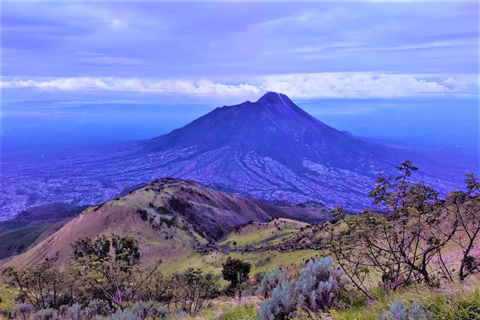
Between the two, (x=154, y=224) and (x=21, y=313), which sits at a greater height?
(x=21, y=313)

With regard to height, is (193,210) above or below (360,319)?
below

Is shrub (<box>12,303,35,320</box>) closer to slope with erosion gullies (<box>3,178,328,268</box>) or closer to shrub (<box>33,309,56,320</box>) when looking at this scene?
shrub (<box>33,309,56,320</box>)

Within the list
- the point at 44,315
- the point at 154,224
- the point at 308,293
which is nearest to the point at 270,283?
the point at 308,293

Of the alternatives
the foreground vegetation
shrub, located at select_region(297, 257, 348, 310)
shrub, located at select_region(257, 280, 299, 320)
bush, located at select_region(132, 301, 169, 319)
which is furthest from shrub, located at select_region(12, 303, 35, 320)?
shrub, located at select_region(297, 257, 348, 310)

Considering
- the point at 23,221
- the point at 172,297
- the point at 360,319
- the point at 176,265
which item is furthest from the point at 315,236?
the point at 23,221

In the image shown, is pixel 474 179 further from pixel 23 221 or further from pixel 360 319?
pixel 23 221

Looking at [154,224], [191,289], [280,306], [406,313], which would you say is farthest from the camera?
[154,224]

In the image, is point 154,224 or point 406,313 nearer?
point 406,313

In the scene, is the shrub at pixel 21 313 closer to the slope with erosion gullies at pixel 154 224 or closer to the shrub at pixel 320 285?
the shrub at pixel 320 285

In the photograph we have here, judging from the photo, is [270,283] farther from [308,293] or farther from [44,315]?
[44,315]

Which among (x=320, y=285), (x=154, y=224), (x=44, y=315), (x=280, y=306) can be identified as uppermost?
(x=320, y=285)
